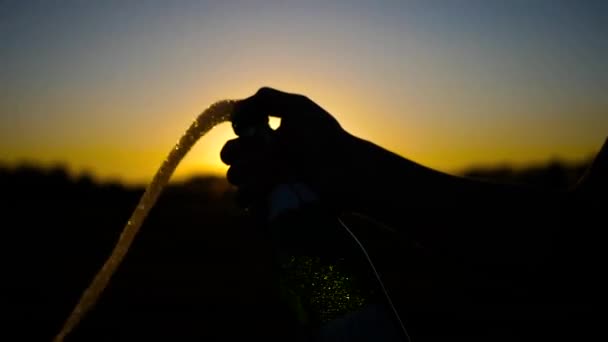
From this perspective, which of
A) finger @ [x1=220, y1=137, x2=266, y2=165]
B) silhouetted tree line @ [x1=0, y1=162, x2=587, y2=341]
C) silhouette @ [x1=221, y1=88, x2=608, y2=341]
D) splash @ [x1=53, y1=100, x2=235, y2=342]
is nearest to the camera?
silhouette @ [x1=221, y1=88, x2=608, y2=341]

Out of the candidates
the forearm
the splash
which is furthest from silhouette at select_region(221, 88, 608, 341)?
the splash

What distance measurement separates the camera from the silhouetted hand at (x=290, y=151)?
6.53ft

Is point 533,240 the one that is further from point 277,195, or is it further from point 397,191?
point 277,195

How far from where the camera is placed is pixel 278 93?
6.83 feet

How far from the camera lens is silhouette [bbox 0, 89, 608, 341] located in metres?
1.96

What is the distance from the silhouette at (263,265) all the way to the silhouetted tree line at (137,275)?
3 cm

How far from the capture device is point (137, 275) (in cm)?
1160

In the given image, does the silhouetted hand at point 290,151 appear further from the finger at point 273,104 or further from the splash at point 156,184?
the splash at point 156,184

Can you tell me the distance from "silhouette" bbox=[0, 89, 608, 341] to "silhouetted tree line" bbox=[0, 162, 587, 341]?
34mm

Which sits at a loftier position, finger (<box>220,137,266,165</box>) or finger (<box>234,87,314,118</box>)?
finger (<box>234,87,314,118</box>)

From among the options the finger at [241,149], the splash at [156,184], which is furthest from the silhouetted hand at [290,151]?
the splash at [156,184]

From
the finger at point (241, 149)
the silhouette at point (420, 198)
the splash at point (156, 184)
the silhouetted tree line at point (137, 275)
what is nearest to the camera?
the silhouette at point (420, 198)

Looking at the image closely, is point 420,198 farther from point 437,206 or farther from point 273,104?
point 273,104

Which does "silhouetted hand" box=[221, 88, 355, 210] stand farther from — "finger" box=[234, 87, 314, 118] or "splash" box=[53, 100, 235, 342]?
"splash" box=[53, 100, 235, 342]
